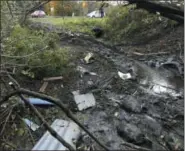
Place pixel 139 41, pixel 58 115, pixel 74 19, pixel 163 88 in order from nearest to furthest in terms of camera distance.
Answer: pixel 58 115 < pixel 163 88 < pixel 139 41 < pixel 74 19

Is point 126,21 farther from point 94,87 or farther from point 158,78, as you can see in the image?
point 94,87

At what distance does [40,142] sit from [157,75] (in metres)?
3.99

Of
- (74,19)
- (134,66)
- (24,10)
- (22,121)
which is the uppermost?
(24,10)

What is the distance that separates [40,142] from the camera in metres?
3.83

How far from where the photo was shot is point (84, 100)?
5430mm

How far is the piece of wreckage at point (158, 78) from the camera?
6.18 m

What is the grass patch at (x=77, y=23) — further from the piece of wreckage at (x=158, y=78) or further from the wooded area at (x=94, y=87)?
the piece of wreckage at (x=158, y=78)

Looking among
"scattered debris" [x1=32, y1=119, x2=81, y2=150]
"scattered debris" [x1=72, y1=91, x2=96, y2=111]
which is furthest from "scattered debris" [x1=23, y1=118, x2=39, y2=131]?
"scattered debris" [x1=72, y1=91, x2=96, y2=111]

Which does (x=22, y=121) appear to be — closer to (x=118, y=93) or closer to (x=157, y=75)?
(x=118, y=93)

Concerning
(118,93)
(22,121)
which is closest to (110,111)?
(118,93)

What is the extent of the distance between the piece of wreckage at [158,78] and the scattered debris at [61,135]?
222cm

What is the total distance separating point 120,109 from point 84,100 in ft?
2.17

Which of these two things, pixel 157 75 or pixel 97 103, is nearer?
pixel 97 103

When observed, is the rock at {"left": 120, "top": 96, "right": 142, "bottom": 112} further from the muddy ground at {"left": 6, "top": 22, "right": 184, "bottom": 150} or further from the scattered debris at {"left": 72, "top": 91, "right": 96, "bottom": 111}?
the scattered debris at {"left": 72, "top": 91, "right": 96, "bottom": 111}
